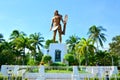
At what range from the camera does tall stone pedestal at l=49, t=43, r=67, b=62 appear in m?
26.0

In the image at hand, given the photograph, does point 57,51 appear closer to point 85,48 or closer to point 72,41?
point 85,48

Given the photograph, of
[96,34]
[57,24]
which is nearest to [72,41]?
[96,34]

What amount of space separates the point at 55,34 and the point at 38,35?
2161 centimetres

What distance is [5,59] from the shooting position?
127 ft

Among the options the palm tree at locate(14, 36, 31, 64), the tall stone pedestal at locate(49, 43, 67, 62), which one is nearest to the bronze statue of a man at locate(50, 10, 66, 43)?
the tall stone pedestal at locate(49, 43, 67, 62)

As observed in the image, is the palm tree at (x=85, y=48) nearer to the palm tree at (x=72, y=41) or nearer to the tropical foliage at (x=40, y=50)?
the tropical foliage at (x=40, y=50)

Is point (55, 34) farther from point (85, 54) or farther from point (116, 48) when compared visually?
point (116, 48)

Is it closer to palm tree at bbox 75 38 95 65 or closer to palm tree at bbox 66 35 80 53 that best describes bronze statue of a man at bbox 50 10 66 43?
palm tree at bbox 75 38 95 65

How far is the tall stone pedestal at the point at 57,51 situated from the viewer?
2602cm

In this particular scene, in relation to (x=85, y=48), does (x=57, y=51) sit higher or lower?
lower

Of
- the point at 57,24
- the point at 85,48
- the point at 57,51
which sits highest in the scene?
the point at 57,24

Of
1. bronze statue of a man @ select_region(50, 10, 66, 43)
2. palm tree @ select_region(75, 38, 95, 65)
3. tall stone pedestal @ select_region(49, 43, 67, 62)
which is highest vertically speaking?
bronze statue of a man @ select_region(50, 10, 66, 43)

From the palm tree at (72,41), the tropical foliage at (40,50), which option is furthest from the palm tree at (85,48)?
the palm tree at (72,41)

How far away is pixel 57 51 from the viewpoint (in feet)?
85.5
